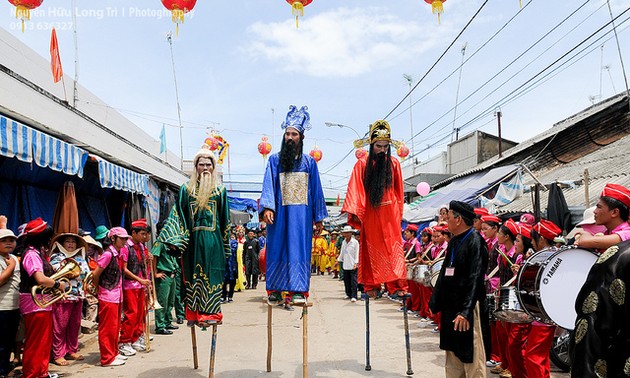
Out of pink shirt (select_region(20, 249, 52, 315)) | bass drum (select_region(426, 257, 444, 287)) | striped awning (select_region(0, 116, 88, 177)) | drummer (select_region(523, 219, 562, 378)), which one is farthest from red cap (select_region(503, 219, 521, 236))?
striped awning (select_region(0, 116, 88, 177))

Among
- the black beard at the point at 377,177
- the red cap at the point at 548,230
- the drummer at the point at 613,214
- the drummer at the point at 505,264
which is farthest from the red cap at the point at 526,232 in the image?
the drummer at the point at 613,214

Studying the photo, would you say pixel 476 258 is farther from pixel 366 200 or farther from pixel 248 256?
pixel 248 256

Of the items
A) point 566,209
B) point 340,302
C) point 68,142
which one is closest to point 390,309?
point 340,302

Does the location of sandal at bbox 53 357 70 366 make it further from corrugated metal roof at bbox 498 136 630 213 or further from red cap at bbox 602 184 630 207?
corrugated metal roof at bbox 498 136 630 213

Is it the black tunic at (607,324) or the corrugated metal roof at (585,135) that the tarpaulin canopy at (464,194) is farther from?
the black tunic at (607,324)

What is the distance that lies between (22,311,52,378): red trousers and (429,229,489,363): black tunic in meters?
4.19

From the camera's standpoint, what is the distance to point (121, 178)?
28.7ft

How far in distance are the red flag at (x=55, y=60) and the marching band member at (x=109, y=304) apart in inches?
224

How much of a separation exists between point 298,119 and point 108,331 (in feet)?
12.2

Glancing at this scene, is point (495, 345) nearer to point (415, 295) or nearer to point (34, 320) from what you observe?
point (415, 295)

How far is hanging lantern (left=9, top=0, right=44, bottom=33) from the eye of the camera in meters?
7.13

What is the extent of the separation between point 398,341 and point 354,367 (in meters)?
1.95

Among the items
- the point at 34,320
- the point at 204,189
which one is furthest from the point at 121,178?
the point at 204,189

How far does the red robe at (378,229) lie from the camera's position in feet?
18.2
